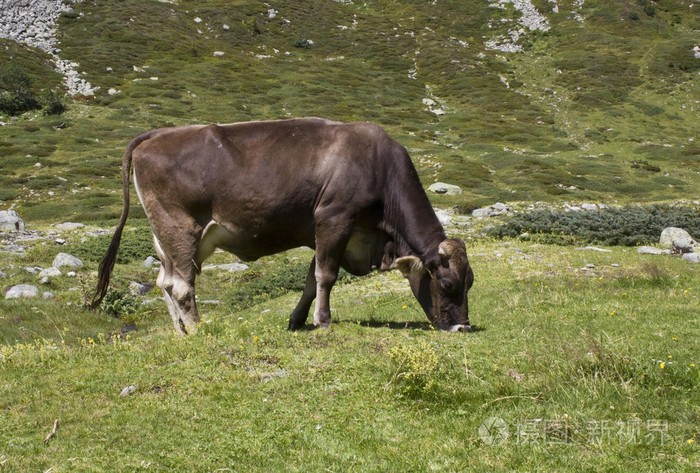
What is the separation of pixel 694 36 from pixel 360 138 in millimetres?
130191

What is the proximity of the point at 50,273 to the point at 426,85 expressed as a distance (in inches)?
3261

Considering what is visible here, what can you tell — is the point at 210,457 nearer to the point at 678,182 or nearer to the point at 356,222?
the point at 356,222

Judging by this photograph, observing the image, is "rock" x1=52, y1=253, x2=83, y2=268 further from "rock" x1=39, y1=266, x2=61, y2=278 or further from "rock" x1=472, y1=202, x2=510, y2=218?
"rock" x1=472, y1=202, x2=510, y2=218

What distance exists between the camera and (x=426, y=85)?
3826 inches

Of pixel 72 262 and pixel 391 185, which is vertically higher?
pixel 391 185

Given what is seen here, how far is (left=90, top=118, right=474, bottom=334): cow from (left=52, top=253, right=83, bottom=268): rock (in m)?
13.0

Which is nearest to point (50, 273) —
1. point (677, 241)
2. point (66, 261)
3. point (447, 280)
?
point (66, 261)

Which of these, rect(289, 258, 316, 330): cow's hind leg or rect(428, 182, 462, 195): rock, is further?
rect(428, 182, 462, 195): rock

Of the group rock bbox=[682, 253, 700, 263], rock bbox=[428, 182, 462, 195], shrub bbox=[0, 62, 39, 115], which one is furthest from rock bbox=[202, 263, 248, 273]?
shrub bbox=[0, 62, 39, 115]

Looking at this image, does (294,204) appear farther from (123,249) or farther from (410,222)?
(123,249)

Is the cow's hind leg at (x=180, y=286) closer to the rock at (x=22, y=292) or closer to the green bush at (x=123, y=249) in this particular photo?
the rock at (x=22, y=292)

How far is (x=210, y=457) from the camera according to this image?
222 inches

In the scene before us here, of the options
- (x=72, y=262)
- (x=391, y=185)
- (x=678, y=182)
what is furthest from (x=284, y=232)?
(x=678, y=182)

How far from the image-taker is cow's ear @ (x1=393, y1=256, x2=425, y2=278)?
1031 cm
